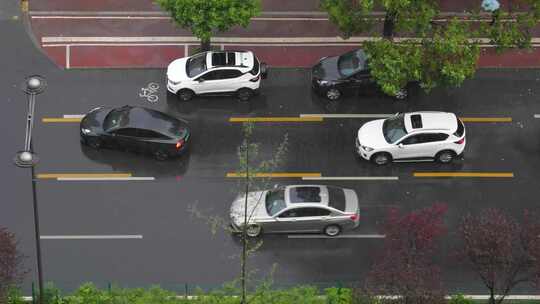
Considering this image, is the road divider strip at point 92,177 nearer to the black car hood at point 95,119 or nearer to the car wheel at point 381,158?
the black car hood at point 95,119

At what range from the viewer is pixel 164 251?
28188mm

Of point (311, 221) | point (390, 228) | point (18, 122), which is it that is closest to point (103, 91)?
point (18, 122)

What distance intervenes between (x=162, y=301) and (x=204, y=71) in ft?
33.0

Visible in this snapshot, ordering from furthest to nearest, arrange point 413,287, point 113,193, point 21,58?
point 21,58 → point 113,193 → point 413,287

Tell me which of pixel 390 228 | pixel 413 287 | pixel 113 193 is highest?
pixel 113 193

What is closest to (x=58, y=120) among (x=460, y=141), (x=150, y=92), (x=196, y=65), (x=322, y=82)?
(x=150, y=92)

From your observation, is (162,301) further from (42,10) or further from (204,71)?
(42,10)

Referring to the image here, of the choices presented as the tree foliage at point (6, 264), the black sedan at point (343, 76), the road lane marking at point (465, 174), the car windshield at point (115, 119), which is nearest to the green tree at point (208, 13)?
the black sedan at point (343, 76)

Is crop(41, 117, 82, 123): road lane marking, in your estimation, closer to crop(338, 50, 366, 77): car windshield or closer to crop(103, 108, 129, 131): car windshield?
crop(103, 108, 129, 131): car windshield

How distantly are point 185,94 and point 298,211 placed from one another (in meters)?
7.51

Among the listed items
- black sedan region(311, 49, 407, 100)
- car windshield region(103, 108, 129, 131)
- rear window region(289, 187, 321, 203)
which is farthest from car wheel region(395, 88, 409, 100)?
car windshield region(103, 108, 129, 131)

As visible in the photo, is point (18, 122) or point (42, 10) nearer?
point (18, 122)

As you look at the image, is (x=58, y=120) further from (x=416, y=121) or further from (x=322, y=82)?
(x=416, y=121)

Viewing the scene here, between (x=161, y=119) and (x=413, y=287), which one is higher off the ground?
(x=161, y=119)
